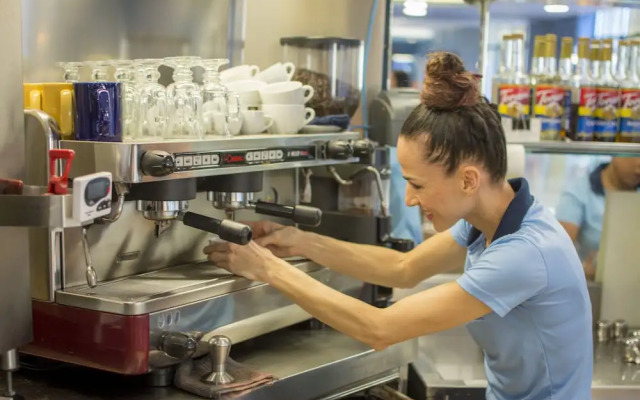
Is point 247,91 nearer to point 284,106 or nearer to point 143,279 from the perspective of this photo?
point 284,106

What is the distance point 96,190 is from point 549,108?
1538 mm

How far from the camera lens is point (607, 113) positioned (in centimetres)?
238

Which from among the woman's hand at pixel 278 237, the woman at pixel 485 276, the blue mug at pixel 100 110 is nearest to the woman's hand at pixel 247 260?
the woman at pixel 485 276

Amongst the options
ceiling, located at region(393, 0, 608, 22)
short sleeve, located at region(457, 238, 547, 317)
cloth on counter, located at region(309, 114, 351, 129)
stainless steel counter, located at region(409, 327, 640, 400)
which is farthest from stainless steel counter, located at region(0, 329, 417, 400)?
ceiling, located at region(393, 0, 608, 22)

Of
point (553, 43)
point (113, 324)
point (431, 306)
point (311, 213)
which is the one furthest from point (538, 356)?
point (553, 43)

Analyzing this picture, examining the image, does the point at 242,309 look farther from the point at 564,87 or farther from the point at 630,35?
the point at 630,35

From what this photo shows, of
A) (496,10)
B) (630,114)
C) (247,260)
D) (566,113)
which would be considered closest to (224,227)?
(247,260)

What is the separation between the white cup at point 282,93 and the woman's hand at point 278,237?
→ 0.85 feet

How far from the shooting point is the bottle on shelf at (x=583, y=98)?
2379 millimetres

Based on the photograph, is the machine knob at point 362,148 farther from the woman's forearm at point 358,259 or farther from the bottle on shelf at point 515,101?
the bottle on shelf at point 515,101

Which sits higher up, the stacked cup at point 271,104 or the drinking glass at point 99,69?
the drinking glass at point 99,69

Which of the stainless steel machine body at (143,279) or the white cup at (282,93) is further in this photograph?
the white cup at (282,93)

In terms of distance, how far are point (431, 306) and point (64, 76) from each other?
800 mm

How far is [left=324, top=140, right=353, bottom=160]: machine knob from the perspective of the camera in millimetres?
1844
